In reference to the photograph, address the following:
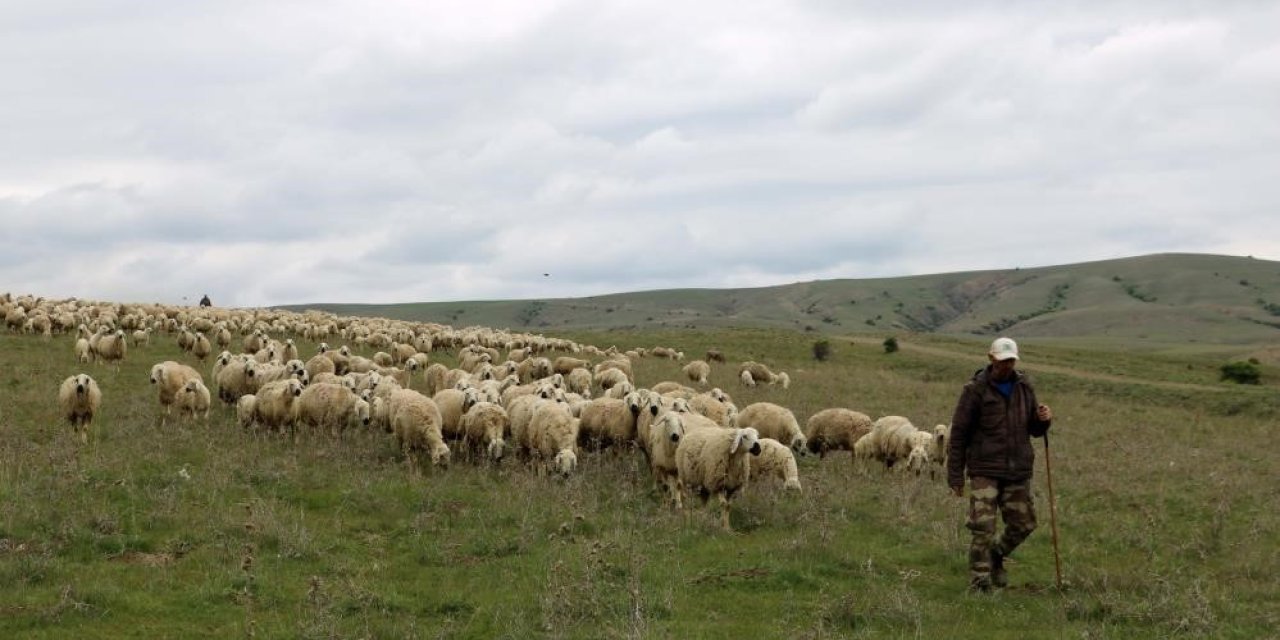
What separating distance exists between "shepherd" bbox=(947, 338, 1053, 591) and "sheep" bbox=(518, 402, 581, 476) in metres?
6.83

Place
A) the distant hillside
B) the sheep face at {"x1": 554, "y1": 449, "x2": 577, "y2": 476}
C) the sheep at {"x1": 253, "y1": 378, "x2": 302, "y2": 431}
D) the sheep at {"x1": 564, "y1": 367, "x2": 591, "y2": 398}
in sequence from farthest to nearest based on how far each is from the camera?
1. the distant hillside
2. the sheep at {"x1": 564, "y1": 367, "x2": 591, "y2": 398}
3. the sheep at {"x1": 253, "y1": 378, "x2": 302, "y2": 431}
4. the sheep face at {"x1": 554, "y1": 449, "x2": 577, "y2": 476}

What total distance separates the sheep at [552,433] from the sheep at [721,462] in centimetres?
259

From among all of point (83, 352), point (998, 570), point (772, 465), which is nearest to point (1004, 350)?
point (998, 570)

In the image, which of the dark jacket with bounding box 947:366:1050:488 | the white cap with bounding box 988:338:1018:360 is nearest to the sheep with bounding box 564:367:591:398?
the dark jacket with bounding box 947:366:1050:488

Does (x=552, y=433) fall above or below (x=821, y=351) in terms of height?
above

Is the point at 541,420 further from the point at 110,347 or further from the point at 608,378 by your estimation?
the point at 110,347

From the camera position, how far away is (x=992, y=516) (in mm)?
9391

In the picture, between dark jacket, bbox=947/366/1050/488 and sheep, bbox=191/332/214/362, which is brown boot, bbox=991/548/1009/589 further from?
sheep, bbox=191/332/214/362

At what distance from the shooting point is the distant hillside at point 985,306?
123 metres

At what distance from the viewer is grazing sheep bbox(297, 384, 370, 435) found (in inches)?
697

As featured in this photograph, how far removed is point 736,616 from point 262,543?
5535 millimetres

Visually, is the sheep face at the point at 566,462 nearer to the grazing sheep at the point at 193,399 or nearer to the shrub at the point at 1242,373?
the grazing sheep at the point at 193,399

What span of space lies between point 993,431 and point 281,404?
1358 cm

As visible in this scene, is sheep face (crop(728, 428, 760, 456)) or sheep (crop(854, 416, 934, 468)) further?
sheep (crop(854, 416, 934, 468))
